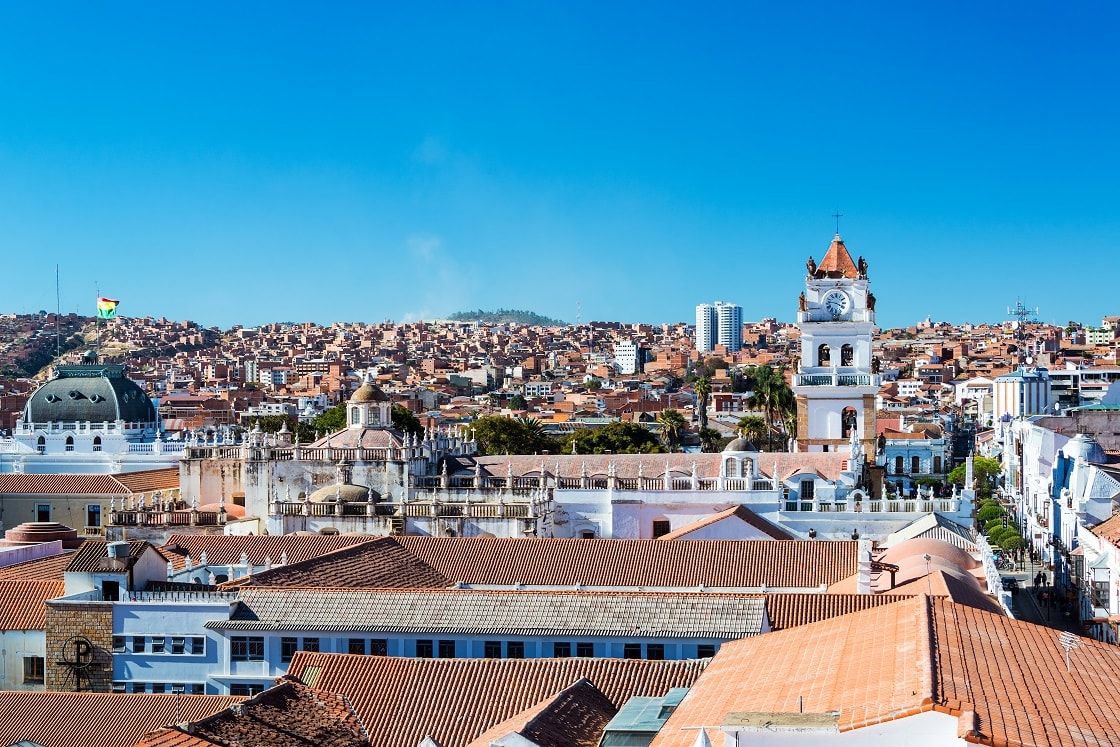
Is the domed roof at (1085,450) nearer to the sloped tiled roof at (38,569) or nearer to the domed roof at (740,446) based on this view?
the domed roof at (740,446)

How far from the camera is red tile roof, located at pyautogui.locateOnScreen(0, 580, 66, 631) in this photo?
25.2 meters

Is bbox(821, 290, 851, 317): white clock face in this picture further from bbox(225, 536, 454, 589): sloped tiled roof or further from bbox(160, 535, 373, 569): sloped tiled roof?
bbox(225, 536, 454, 589): sloped tiled roof

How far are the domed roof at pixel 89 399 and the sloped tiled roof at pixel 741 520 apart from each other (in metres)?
27.6

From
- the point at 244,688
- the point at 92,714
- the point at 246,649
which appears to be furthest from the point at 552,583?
the point at 92,714

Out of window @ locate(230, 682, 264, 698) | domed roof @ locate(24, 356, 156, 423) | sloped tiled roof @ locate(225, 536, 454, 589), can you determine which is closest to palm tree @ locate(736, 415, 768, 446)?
domed roof @ locate(24, 356, 156, 423)

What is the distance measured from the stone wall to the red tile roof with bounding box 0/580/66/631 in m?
0.28

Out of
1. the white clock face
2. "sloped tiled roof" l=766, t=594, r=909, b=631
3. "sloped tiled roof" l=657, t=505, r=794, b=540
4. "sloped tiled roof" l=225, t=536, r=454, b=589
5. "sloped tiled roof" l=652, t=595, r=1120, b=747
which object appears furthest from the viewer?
the white clock face

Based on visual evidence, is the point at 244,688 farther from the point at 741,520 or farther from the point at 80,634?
the point at 741,520

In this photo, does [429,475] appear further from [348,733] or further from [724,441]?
[724,441]

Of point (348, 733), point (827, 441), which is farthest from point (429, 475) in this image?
point (348, 733)

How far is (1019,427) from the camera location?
64.9m

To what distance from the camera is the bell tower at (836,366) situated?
48.6 m

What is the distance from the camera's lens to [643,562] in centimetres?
3108

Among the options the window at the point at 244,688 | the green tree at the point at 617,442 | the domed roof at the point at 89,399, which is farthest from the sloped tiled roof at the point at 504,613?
the green tree at the point at 617,442
